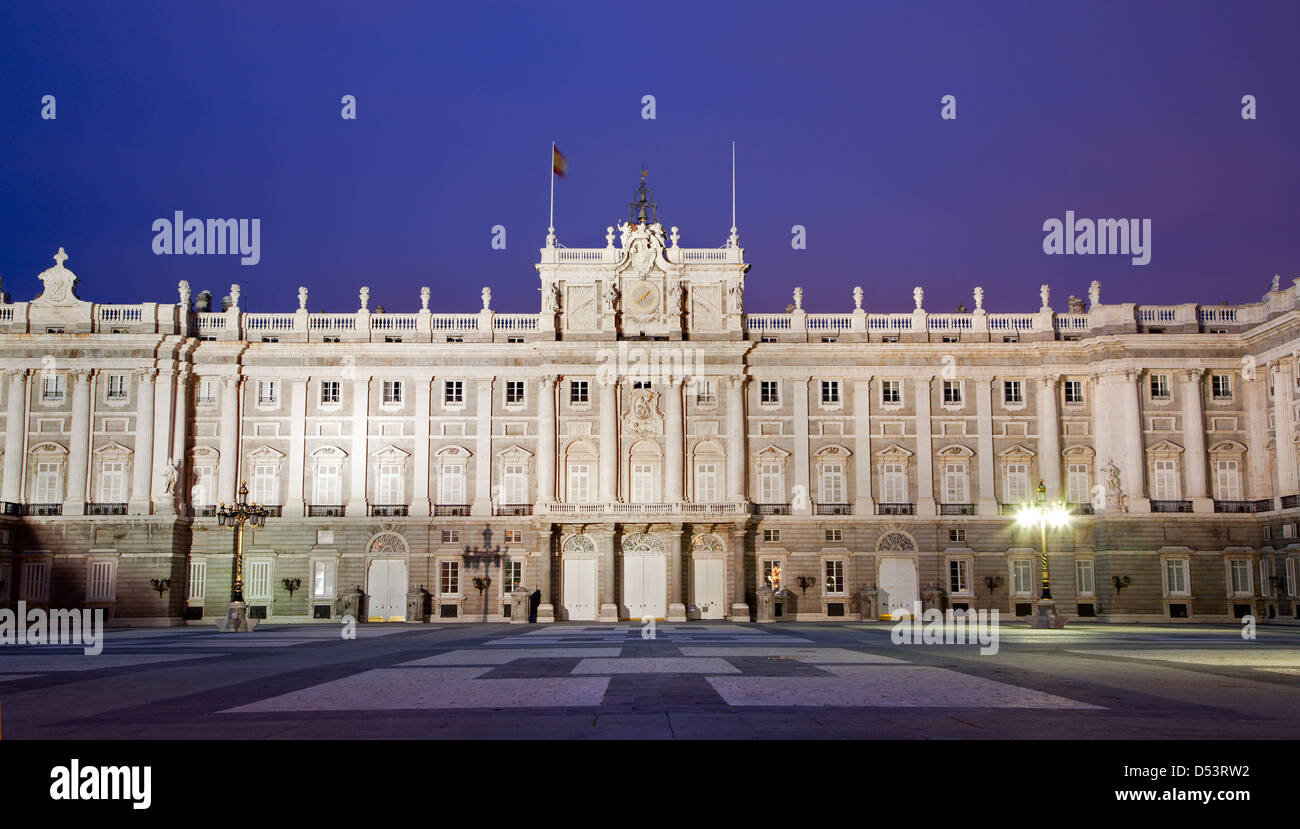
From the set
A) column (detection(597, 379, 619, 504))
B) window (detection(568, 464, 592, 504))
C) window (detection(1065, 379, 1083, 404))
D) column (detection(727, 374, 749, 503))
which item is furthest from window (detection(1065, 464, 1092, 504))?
window (detection(568, 464, 592, 504))

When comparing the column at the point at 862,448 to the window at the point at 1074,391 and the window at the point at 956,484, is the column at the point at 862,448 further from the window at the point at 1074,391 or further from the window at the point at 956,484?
the window at the point at 1074,391

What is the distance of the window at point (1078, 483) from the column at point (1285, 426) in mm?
8097

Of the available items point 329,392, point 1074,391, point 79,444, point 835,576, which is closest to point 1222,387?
point 1074,391

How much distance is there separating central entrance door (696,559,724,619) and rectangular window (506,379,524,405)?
38.3 ft

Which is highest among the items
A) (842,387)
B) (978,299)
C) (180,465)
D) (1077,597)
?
(978,299)

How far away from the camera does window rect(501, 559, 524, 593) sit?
53219 millimetres

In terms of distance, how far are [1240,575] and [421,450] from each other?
38.7 m

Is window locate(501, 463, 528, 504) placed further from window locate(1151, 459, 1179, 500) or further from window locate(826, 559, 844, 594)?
window locate(1151, 459, 1179, 500)

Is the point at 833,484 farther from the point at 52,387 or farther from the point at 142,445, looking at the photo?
the point at 52,387

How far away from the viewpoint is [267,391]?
2146 inches

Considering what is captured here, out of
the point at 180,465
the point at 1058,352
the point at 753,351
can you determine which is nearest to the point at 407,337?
the point at 180,465
